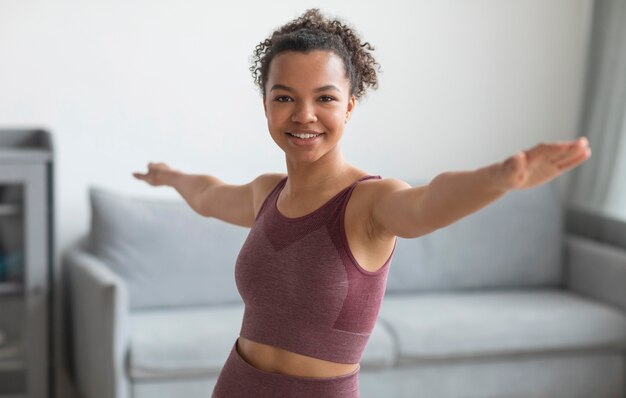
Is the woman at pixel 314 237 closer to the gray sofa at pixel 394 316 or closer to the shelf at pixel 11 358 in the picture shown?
the gray sofa at pixel 394 316

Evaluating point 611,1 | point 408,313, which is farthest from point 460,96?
point 408,313

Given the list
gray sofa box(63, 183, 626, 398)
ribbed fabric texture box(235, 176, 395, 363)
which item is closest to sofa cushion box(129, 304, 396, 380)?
gray sofa box(63, 183, 626, 398)

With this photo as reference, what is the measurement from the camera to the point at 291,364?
138 centimetres

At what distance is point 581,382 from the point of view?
11.9 ft

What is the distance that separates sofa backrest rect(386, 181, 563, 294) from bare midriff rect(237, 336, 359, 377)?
2.48 meters

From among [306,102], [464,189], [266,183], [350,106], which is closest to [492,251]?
[266,183]

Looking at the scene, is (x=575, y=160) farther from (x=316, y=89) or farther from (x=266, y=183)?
(x=266, y=183)

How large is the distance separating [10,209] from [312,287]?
7.22ft

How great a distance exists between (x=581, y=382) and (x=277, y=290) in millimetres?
2565

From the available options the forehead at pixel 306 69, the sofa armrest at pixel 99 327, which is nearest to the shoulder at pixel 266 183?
the forehead at pixel 306 69

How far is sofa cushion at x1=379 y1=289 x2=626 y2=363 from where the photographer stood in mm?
3426

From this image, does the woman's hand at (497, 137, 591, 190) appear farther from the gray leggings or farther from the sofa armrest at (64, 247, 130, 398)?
the sofa armrest at (64, 247, 130, 398)

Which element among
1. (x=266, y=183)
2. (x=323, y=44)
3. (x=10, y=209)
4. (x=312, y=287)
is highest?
(x=323, y=44)

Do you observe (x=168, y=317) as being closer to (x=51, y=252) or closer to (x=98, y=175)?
(x=51, y=252)
